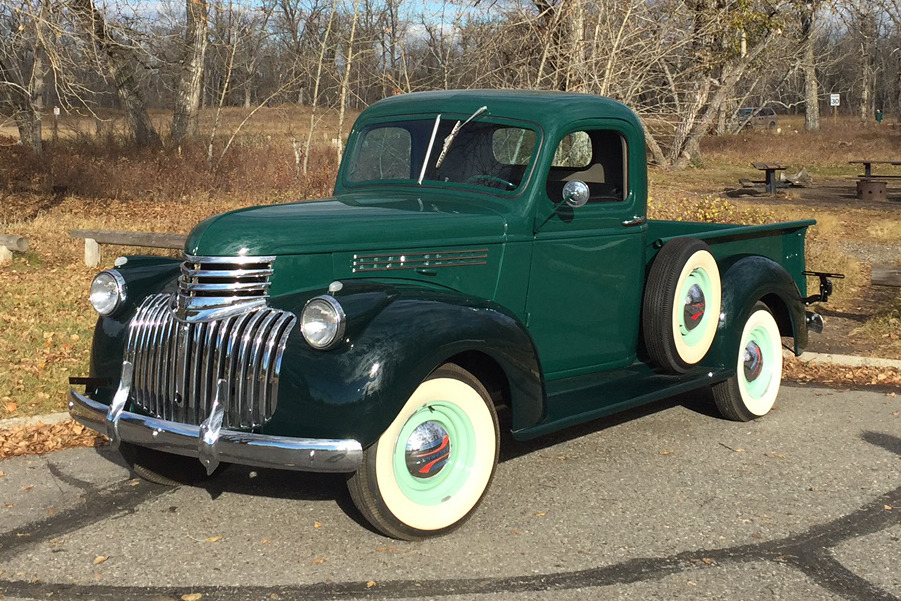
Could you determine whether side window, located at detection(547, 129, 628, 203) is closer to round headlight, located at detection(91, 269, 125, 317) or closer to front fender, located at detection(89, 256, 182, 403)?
front fender, located at detection(89, 256, 182, 403)

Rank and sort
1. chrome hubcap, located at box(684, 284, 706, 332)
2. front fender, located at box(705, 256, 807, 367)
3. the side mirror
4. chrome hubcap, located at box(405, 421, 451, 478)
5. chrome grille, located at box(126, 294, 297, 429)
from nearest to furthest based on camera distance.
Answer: chrome grille, located at box(126, 294, 297, 429)
chrome hubcap, located at box(405, 421, 451, 478)
the side mirror
chrome hubcap, located at box(684, 284, 706, 332)
front fender, located at box(705, 256, 807, 367)

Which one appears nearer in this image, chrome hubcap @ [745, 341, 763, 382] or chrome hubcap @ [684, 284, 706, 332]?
chrome hubcap @ [684, 284, 706, 332]

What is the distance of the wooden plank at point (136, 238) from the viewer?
33.4 ft

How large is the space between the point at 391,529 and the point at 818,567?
1707 mm

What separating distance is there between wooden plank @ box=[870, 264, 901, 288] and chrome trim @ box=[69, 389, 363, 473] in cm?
616

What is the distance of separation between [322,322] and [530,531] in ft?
4.29

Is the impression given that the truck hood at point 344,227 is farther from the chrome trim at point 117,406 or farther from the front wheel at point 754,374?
the front wheel at point 754,374

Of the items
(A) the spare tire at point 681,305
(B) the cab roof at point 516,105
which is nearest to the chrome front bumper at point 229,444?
(B) the cab roof at point 516,105

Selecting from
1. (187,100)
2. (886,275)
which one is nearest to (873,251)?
(886,275)

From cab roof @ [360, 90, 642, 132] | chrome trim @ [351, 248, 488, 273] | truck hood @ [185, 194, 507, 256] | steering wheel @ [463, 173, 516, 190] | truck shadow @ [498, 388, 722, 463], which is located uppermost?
cab roof @ [360, 90, 642, 132]

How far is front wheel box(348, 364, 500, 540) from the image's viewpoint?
13.2 feet

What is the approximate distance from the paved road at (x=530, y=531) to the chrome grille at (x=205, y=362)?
563 mm

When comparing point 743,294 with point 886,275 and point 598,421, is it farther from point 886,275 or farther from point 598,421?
point 886,275

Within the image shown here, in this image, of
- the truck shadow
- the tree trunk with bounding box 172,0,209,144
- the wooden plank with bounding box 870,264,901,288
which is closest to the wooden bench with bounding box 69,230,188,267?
the truck shadow
